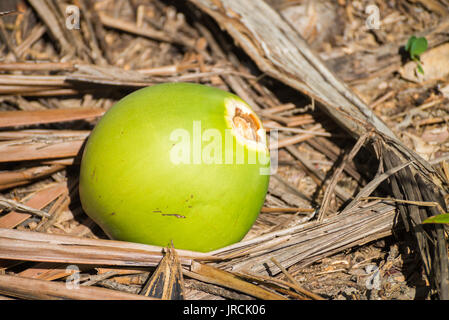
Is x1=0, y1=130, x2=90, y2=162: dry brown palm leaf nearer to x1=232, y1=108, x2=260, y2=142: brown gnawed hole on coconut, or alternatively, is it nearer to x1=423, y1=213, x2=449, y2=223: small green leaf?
x1=232, y1=108, x2=260, y2=142: brown gnawed hole on coconut

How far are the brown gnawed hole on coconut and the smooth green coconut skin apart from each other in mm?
93

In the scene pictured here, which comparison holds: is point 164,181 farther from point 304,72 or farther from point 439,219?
point 304,72

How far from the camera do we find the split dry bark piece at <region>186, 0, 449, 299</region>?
212cm

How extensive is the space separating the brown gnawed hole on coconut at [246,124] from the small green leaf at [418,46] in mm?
1644

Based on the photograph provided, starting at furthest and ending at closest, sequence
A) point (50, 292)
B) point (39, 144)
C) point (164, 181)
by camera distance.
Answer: point (39, 144) → point (164, 181) → point (50, 292)

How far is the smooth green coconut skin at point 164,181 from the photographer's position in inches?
69.6

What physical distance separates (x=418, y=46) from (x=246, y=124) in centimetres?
177

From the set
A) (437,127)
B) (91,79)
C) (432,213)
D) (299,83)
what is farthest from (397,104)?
(91,79)

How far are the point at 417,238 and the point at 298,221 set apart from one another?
647 millimetres

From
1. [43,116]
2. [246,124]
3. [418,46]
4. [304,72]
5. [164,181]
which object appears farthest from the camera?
[418,46]

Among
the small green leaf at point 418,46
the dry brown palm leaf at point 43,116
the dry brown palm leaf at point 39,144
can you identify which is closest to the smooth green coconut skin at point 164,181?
the dry brown palm leaf at point 39,144

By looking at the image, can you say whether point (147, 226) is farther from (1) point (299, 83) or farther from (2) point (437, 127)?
(2) point (437, 127)

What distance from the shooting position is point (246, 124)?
→ 6.65ft

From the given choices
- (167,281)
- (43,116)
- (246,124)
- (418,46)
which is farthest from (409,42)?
(43,116)
